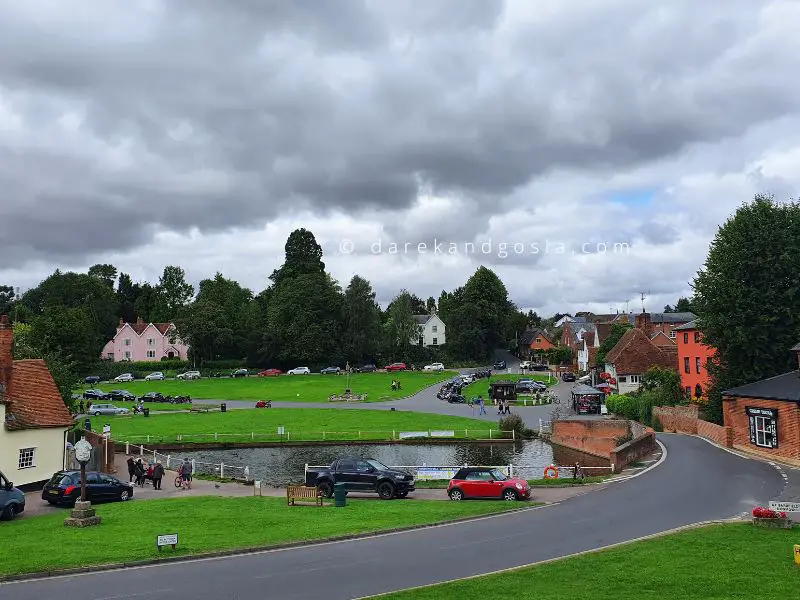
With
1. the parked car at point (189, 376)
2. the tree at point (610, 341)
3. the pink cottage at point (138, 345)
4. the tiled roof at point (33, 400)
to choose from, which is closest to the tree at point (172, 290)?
the pink cottage at point (138, 345)

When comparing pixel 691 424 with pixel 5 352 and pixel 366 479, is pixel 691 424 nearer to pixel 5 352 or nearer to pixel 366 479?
pixel 366 479

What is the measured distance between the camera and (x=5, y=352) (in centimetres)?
3362

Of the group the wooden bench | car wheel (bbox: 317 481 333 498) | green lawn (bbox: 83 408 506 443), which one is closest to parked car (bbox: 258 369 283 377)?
green lawn (bbox: 83 408 506 443)

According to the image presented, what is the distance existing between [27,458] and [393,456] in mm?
23141

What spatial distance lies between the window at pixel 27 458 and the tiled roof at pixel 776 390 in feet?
132

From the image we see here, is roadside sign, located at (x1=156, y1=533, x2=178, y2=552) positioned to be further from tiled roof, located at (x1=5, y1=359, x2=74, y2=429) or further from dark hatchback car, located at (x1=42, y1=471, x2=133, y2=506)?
tiled roof, located at (x1=5, y1=359, x2=74, y2=429)

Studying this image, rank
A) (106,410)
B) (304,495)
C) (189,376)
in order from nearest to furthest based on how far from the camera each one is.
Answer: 1. (304,495)
2. (106,410)
3. (189,376)

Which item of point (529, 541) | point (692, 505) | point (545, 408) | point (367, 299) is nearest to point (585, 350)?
point (367, 299)

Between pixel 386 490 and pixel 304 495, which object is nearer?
pixel 304 495

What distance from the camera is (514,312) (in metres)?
170

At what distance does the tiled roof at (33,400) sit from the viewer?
107 ft

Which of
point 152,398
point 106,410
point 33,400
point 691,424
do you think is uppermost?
point 33,400

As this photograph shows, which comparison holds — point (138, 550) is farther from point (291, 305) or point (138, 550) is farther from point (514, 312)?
point (514, 312)

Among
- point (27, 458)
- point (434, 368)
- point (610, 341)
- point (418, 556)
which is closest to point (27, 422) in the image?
point (27, 458)
